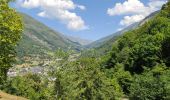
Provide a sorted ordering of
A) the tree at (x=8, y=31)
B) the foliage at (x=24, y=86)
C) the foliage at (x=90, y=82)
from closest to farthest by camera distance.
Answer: the tree at (x=8, y=31) → the foliage at (x=90, y=82) → the foliage at (x=24, y=86)

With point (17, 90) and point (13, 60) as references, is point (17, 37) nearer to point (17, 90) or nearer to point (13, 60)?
point (13, 60)

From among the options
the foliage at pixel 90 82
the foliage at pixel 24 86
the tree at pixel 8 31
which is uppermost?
the tree at pixel 8 31

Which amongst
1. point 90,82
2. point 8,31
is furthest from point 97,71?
point 8,31

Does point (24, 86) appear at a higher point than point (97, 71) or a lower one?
lower

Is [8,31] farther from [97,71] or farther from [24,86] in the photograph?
[24,86]

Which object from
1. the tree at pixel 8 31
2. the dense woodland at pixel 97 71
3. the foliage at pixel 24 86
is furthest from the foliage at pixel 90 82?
the foliage at pixel 24 86

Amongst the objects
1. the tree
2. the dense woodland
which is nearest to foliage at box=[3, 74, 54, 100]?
the dense woodland

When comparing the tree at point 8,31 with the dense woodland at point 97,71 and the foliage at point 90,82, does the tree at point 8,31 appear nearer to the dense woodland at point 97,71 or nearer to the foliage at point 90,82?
the dense woodland at point 97,71

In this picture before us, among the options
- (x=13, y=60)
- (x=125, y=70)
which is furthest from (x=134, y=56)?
(x=13, y=60)
